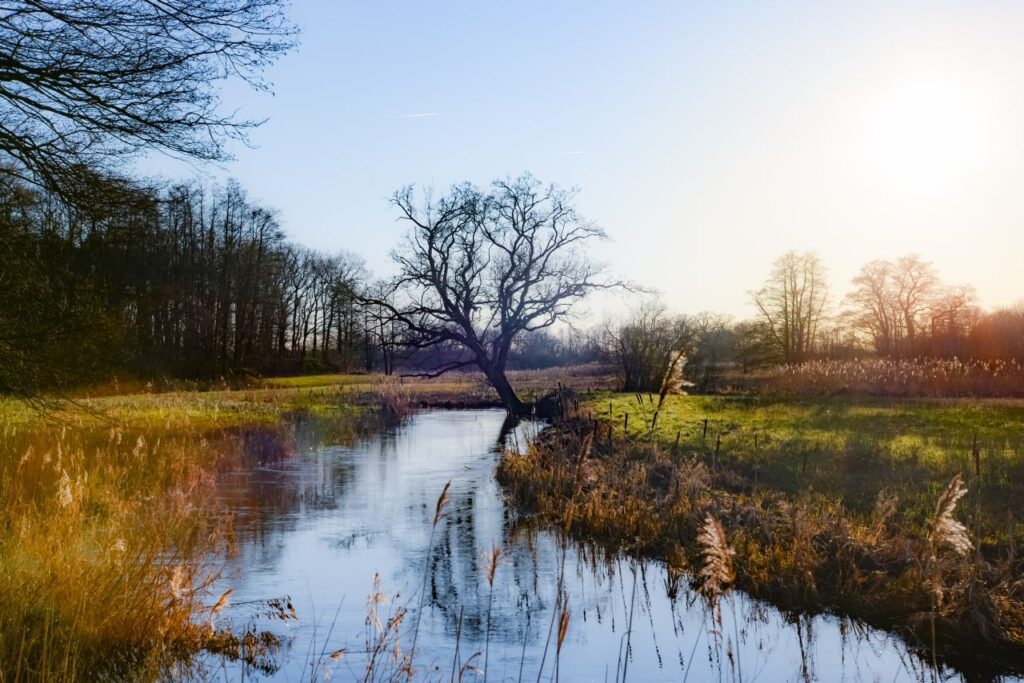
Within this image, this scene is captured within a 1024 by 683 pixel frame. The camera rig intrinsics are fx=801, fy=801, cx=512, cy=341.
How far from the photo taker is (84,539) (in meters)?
6.08

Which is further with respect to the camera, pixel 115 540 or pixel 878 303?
pixel 878 303

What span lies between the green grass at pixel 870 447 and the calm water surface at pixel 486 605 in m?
1.97

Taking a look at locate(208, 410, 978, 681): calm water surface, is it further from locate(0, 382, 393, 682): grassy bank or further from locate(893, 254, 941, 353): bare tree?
locate(893, 254, 941, 353): bare tree

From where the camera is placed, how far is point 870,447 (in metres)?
11.8

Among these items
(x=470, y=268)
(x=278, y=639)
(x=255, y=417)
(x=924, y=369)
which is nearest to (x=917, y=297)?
(x=924, y=369)

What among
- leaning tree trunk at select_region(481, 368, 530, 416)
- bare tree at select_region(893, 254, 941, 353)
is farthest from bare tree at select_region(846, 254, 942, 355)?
leaning tree trunk at select_region(481, 368, 530, 416)

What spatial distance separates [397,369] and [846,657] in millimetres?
59416

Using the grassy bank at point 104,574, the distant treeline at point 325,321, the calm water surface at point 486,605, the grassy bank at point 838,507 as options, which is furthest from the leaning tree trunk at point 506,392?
the grassy bank at point 104,574

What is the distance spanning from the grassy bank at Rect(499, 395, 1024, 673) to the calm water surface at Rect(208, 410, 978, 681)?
0.41 metres

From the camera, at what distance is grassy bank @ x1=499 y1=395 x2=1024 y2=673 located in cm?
595

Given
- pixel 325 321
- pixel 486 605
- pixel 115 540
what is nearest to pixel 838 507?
pixel 486 605

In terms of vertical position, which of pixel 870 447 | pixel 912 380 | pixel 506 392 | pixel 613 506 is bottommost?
pixel 613 506

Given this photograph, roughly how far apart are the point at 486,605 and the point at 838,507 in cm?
399

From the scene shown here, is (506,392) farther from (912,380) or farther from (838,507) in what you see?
(838,507)
